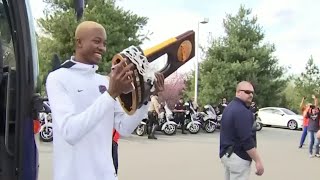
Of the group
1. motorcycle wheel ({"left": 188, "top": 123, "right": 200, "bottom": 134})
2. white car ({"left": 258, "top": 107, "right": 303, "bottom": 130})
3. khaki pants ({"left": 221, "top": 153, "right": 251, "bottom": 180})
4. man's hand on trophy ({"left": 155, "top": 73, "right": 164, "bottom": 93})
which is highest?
man's hand on trophy ({"left": 155, "top": 73, "right": 164, "bottom": 93})

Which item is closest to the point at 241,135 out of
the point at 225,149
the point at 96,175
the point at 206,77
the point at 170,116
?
the point at 225,149

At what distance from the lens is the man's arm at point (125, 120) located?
255 cm

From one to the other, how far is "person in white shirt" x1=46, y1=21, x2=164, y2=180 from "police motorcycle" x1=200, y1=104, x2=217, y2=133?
18.4m

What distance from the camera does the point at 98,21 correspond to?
912 inches

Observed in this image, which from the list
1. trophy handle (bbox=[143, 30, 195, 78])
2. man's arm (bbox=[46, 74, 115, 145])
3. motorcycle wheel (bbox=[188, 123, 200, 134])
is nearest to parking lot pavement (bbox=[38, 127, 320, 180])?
motorcycle wheel (bbox=[188, 123, 200, 134])

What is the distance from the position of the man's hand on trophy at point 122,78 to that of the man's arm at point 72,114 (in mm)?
77

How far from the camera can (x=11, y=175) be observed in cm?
271

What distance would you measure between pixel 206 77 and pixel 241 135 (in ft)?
90.5

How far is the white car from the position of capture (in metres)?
27.2

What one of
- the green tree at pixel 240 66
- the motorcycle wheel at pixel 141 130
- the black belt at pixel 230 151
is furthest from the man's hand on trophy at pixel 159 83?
the green tree at pixel 240 66

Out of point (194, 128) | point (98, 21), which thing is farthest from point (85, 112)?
point (98, 21)

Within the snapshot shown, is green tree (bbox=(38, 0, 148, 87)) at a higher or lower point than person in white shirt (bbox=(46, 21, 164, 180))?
higher

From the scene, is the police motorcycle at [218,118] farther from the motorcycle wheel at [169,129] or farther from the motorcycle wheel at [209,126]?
the motorcycle wheel at [169,129]

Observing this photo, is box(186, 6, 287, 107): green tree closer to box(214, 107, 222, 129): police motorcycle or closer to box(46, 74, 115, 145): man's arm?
box(214, 107, 222, 129): police motorcycle
